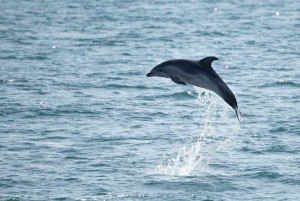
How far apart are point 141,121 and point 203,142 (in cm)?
479

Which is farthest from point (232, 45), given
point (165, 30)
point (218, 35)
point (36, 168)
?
point (36, 168)

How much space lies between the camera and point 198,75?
83.6ft

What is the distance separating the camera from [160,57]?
69.8 m

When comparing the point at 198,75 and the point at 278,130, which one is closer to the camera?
the point at 198,75

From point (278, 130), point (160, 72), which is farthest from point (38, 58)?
point (160, 72)

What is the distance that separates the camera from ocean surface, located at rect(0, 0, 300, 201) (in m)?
32.9

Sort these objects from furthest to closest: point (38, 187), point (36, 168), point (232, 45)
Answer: point (232, 45)
point (36, 168)
point (38, 187)

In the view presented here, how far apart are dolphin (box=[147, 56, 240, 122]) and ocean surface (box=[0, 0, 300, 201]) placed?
7.07 metres

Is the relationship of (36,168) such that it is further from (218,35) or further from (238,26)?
(238,26)

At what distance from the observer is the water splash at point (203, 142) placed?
35.3 metres

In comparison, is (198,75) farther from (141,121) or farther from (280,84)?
(280,84)

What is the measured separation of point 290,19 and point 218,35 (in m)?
17.0

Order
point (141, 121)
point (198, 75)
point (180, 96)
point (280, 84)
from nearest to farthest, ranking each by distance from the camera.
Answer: point (198, 75) < point (141, 121) < point (180, 96) < point (280, 84)

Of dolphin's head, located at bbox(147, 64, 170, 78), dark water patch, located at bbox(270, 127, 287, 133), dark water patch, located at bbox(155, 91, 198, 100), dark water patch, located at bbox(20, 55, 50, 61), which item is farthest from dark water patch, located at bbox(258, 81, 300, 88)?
dolphin's head, located at bbox(147, 64, 170, 78)
